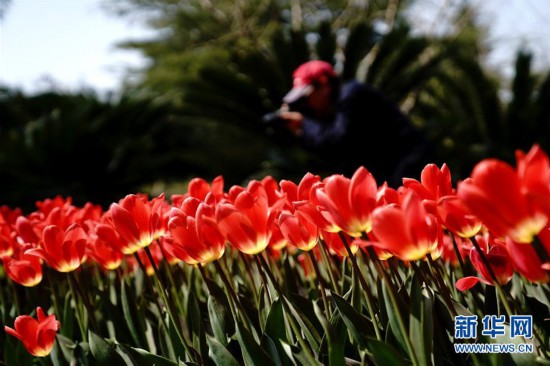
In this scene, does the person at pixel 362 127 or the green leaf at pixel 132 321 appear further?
the person at pixel 362 127

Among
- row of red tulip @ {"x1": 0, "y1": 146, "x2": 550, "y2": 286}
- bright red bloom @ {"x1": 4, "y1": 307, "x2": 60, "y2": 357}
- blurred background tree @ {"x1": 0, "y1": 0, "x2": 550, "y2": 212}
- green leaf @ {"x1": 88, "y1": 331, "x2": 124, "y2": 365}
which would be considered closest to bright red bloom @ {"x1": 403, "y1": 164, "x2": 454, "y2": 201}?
row of red tulip @ {"x1": 0, "y1": 146, "x2": 550, "y2": 286}

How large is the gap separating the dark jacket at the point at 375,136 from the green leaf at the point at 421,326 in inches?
88.2

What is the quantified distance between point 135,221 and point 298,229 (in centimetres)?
29

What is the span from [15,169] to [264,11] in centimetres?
894

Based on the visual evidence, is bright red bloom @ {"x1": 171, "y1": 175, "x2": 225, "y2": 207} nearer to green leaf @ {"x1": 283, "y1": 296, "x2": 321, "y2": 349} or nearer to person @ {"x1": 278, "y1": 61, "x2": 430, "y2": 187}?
green leaf @ {"x1": 283, "y1": 296, "x2": 321, "y2": 349}

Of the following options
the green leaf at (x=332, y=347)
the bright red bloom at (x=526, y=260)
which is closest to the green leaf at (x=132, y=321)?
the green leaf at (x=332, y=347)

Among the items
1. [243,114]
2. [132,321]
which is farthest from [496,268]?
[243,114]

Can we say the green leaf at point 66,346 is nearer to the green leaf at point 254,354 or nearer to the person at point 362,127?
the green leaf at point 254,354

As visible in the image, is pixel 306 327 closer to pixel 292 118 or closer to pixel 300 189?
pixel 300 189

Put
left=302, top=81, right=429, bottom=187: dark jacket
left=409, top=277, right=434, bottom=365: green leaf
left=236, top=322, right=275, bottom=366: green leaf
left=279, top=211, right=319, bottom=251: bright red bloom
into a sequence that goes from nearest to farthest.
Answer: left=409, top=277, right=434, bottom=365: green leaf
left=236, top=322, right=275, bottom=366: green leaf
left=279, top=211, right=319, bottom=251: bright red bloom
left=302, top=81, right=429, bottom=187: dark jacket

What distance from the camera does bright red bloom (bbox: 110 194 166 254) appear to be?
91 centimetres

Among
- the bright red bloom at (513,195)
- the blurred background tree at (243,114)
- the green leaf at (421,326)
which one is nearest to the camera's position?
the bright red bloom at (513,195)

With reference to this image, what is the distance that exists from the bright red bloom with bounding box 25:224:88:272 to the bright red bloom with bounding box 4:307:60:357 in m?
0.09

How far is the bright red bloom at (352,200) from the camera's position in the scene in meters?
0.71
